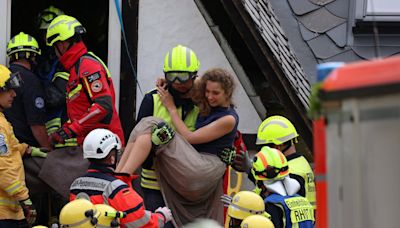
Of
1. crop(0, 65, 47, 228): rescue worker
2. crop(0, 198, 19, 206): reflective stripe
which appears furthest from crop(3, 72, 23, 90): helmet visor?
crop(0, 198, 19, 206): reflective stripe

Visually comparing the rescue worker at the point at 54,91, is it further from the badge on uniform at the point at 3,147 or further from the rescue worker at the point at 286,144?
the rescue worker at the point at 286,144

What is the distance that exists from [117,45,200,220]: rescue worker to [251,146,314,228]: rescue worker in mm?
669

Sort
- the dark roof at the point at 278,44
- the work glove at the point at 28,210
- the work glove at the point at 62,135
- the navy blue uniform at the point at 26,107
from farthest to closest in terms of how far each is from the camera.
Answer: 1. the dark roof at the point at 278,44
2. the navy blue uniform at the point at 26,107
3. the work glove at the point at 62,135
4. the work glove at the point at 28,210

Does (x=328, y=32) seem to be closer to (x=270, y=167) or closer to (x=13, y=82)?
(x=270, y=167)

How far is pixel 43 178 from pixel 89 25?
2.73 meters

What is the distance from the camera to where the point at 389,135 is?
350 cm

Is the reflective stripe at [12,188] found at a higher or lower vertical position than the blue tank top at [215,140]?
lower

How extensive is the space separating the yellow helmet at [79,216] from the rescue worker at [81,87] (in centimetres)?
219

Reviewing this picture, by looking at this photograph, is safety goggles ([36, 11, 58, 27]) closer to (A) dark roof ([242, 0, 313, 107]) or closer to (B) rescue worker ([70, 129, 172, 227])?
(A) dark roof ([242, 0, 313, 107])

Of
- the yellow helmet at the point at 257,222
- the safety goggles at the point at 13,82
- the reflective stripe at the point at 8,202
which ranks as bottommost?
the yellow helmet at the point at 257,222

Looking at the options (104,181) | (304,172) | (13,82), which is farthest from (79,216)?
(304,172)

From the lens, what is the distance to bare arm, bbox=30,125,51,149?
9266 millimetres

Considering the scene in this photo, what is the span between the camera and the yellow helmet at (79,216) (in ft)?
21.5

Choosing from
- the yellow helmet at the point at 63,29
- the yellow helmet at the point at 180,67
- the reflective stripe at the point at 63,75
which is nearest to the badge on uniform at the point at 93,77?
the yellow helmet at the point at 63,29
